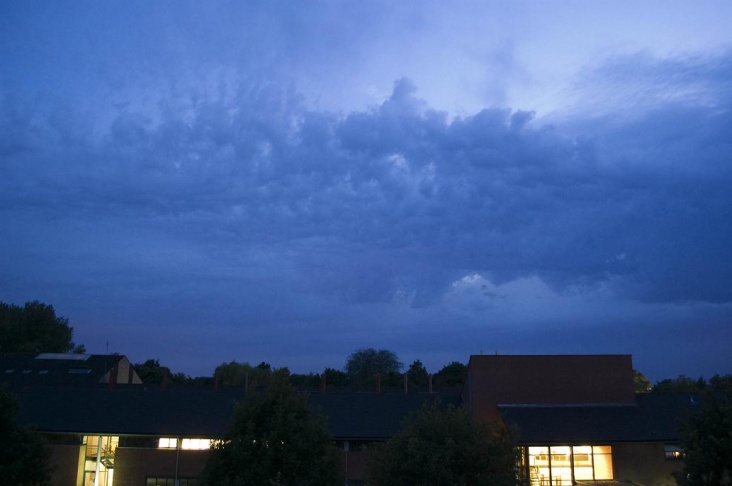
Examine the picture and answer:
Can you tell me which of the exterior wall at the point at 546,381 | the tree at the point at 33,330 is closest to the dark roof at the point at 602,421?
the exterior wall at the point at 546,381

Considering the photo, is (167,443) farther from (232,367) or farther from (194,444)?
(232,367)

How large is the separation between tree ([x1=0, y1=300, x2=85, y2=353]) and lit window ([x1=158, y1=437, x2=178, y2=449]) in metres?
50.5

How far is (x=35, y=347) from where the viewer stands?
269 ft

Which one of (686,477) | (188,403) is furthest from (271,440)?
(188,403)

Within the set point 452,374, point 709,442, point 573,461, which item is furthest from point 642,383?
point 709,442

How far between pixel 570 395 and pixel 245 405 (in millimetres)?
25201

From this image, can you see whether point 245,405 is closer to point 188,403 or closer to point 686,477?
point 686,477

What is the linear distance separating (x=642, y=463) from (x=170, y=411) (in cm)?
2713

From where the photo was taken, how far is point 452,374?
9356cm

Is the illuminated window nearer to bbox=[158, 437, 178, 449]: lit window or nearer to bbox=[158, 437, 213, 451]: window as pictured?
bbox=[158, 437, 213, 451]: window

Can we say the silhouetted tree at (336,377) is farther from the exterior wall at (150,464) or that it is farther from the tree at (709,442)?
the tree at (709,442)

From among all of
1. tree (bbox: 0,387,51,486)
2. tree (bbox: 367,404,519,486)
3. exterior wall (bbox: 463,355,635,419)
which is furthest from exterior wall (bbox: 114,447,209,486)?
tree (bbox: 367,404,519,486)

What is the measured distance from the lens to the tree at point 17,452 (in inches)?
880

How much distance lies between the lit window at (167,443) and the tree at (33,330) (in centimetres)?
5049
